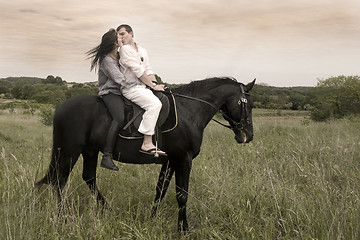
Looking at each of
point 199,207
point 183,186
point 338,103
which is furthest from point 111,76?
point 338,103

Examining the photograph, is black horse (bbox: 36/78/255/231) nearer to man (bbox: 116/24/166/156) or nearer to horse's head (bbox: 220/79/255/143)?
horse's head (bbox: 220/79/255/143)

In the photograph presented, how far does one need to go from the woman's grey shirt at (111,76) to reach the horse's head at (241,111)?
1653 millimetres

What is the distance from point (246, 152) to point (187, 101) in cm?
411

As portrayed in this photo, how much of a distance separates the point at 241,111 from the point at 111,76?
6.61 feet

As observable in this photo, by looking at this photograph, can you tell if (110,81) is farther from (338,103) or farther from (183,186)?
(338,103)

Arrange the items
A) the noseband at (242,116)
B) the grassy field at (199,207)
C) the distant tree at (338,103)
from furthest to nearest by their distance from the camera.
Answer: the distant tree at (338,103) < the noseband at (242,116) < the grassy field at (199,207)

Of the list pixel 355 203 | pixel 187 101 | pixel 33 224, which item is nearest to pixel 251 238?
pixel 355 203

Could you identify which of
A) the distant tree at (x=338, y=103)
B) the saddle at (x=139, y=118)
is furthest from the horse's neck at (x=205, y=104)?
the distant tree at (x=338, y=103)

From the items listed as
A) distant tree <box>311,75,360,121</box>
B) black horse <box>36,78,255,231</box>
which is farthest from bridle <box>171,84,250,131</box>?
distant tree <box>311,75,360,121</box>

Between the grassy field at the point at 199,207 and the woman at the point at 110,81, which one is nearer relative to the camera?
the grassy field at the point at 199,207

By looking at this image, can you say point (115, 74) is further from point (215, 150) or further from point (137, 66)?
point (215, 150)

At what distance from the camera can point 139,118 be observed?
4016 millimetres

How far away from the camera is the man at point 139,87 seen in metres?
3.92

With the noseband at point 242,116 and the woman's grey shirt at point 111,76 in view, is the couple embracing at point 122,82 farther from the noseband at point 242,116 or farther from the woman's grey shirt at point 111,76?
the noseband at point 242,116
